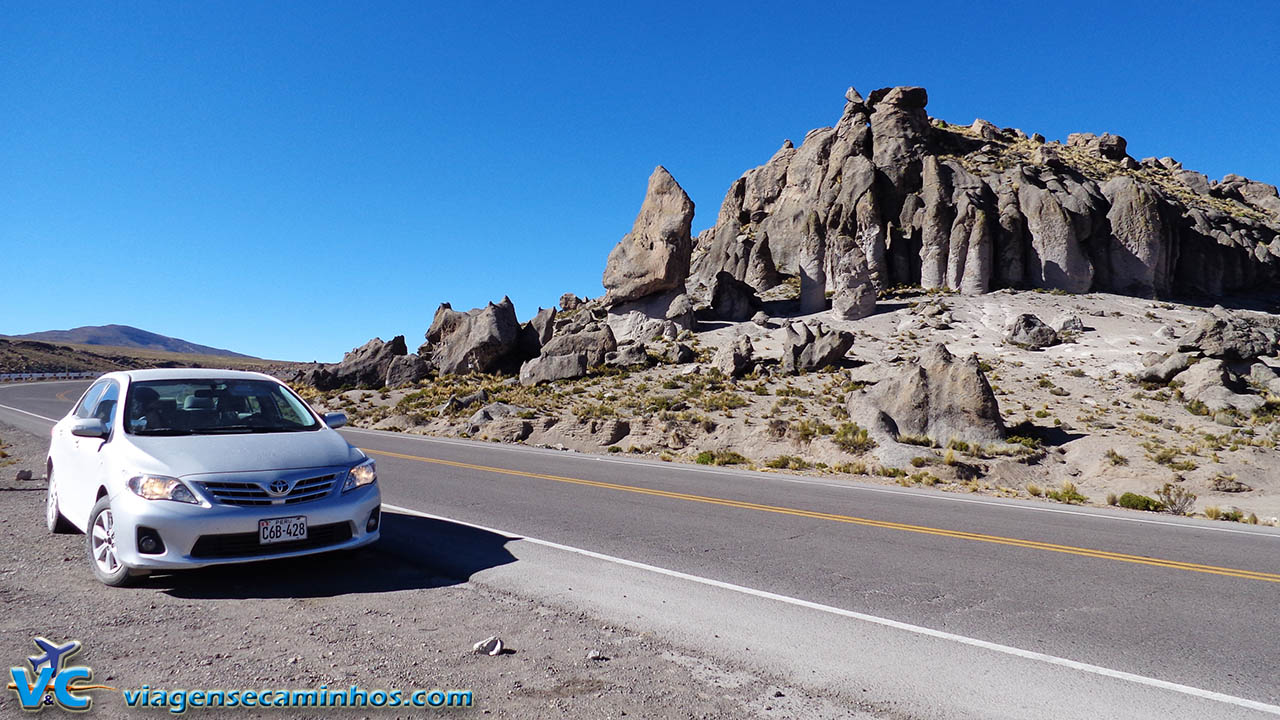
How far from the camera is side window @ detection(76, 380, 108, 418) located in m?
7.86

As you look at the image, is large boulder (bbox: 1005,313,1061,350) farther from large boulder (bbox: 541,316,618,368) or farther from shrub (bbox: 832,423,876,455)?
shrub (bbox: 832,423,876,455)

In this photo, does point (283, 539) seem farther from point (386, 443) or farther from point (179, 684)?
point (386, 443)

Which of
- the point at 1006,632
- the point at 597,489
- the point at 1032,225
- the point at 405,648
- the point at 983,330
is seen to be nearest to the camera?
the point at 405,648

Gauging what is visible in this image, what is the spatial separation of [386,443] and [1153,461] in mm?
21214

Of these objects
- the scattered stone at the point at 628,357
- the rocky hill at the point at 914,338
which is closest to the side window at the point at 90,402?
the rocky hill at the point at 914,338

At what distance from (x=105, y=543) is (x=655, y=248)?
46.3m

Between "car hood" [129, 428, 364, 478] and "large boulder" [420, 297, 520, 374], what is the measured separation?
3670 centimetres

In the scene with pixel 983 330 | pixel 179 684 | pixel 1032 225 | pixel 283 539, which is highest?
pixel 1032 225

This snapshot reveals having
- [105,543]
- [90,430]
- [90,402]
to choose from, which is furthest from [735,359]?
[105,543]

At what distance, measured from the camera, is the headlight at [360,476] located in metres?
6.56

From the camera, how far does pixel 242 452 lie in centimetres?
633

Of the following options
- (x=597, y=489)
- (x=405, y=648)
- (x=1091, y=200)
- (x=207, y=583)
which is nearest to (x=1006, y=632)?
(x=405, y=648)

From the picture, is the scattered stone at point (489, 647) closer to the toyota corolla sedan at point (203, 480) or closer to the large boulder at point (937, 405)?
the toyota corolla sedan at point (203, 480)

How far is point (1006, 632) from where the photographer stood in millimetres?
5582
